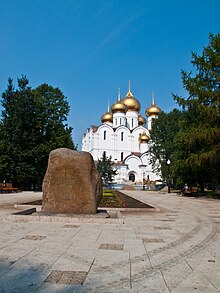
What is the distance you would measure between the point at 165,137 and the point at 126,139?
30300 mm

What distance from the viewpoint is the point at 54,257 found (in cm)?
477

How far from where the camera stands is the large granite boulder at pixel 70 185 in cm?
912

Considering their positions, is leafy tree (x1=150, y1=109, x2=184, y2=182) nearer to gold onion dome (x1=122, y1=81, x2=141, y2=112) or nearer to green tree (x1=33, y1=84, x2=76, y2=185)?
green tree (x1=33, y1=84, x2=76, y2=185)

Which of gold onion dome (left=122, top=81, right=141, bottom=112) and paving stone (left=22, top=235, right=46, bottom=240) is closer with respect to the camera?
paving stone (left=22, top=235, right=46, bottom=240)

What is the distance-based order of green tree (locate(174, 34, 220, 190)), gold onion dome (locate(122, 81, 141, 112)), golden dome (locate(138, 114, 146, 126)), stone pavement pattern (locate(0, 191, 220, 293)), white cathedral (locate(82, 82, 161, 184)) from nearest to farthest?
stone pavement pattern (locate(0, 191, 220, 293))
green tree (locate(174, 34, 220, 190))
white cathedral (locate(82, 82, 161, 184))
gold onion dome (locate(122, 81, 141, 112))
golden dome (locate(138, 114, 146, 126))

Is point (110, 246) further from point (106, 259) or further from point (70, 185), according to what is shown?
point (70, 185)

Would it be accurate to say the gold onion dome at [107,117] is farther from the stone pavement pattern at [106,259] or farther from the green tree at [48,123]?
the stone pavement pattern at [106,259]

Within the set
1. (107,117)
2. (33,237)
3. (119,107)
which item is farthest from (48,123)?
(107,117)

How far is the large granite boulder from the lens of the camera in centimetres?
912

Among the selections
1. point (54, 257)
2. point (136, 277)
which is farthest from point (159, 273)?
point (54, 257)

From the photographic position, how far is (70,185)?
9.12m

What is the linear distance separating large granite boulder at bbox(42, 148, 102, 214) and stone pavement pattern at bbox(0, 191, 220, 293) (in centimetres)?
149

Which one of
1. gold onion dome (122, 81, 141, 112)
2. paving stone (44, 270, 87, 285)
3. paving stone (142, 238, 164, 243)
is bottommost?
paving stone (44, 270, 87, 285)

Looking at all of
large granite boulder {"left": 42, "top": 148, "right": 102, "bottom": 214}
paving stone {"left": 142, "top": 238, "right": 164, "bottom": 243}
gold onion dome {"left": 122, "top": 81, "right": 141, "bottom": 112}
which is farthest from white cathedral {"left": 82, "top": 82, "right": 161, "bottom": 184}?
paving stone {"left": 142, "top": 238, "right": 164, "bottom": 243}
